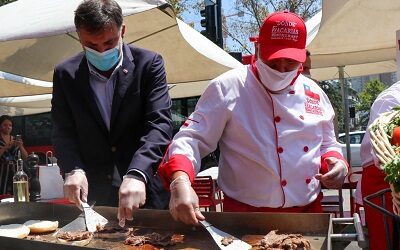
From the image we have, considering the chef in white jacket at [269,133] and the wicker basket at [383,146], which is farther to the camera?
the chef in white jacket at [269,133]

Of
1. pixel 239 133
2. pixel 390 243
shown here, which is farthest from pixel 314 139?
pixel 390 243

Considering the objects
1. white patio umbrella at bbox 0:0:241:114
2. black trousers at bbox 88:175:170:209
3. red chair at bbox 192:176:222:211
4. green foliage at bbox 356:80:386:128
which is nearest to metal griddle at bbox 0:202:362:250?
black trousers at bbox 88:175:170:209

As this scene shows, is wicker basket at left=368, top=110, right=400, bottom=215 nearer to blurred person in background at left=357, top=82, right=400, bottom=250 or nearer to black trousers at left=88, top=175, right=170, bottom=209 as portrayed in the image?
blurred person in background at left=357, top=82, right=400, bottom=250

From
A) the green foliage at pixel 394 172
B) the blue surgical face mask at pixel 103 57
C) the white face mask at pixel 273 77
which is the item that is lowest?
the green foliage at pixel 394 172

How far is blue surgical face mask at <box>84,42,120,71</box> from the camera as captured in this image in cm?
242

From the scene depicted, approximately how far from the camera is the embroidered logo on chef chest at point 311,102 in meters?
2.27

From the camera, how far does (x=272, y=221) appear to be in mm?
1799

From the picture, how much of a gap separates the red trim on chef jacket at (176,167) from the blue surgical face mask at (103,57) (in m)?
0.77

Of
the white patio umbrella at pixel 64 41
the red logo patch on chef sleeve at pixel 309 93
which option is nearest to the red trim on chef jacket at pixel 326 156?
the red logo patch on chef sleeve at pixel 309 93

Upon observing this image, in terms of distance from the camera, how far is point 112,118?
2473 millimetres

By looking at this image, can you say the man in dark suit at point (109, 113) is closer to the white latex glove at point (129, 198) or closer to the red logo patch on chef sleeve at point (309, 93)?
the white latex glove at point (129, 198)

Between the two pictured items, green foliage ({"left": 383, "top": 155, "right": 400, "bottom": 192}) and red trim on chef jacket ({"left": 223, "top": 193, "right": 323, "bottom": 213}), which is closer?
green foliage ({"left": 383, "top": 155, "right": 400, "bottom": 192})

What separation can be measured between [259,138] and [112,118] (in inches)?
30.1

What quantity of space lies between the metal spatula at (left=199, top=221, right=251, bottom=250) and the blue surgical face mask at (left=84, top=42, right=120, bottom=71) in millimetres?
1042
